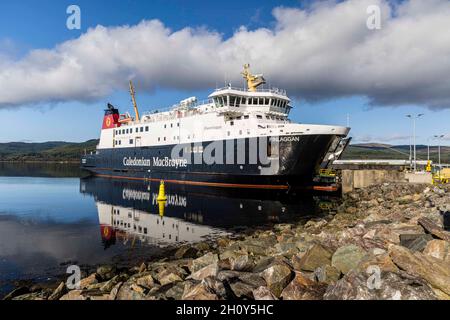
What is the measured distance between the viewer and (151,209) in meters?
23.2

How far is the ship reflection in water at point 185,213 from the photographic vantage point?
15.9m

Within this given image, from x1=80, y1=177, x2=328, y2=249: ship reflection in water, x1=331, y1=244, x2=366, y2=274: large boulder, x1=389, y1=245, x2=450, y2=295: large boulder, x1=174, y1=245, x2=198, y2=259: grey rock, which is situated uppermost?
x1=389, y1=245, x2=450, y2=295: large boulder

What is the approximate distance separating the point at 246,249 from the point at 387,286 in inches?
218

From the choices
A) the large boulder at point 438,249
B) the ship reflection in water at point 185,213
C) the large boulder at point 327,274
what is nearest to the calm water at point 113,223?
the ship reflection in water at point 185,213

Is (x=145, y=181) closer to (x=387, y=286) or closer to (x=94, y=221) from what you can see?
(x=94, y=221)

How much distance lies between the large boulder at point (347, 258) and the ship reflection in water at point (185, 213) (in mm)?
8774

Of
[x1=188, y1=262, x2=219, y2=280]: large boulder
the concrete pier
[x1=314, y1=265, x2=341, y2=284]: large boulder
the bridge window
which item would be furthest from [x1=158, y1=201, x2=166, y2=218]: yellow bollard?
the concrete pier

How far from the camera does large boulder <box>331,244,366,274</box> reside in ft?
22.2

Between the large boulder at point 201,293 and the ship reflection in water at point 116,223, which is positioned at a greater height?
the large boulder at point 201,293

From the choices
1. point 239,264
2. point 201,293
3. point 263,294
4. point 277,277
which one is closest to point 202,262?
point 239,264

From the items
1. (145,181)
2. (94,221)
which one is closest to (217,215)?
(94,221)

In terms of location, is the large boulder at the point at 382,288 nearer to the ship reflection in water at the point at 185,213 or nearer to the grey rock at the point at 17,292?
the grey rock at the point at 17,292

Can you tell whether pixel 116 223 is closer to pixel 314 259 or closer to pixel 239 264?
pixel 239 264

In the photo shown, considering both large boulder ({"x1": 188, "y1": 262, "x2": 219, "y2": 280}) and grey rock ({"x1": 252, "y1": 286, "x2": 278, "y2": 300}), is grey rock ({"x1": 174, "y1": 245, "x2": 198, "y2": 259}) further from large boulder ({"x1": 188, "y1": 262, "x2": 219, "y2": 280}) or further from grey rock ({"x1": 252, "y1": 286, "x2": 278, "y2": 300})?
grey rock ({"x1": 252, "y1": 286, "x2": 278, "y2": 300})
